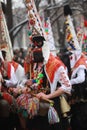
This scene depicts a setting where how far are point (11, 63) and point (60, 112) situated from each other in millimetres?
1346

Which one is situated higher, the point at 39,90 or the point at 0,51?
the point at 0,51

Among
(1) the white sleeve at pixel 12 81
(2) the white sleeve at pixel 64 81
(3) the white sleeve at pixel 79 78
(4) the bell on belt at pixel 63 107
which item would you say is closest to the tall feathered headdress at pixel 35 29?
(2) the white sleeve at pixel 64 81

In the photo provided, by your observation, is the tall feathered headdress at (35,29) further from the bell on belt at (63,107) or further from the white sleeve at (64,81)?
the bell on belt at (63,107)

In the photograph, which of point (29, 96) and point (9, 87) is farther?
point (9, 87)

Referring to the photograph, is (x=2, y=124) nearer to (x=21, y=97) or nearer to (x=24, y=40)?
(x=21, y=97)

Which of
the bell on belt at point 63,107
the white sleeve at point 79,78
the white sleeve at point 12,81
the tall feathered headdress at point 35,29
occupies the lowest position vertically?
the bell on belt at point 63,107

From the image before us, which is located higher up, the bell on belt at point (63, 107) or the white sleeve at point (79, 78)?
the white sleeve at point (79, 78)

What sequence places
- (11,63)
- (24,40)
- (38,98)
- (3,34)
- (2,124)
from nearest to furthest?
(38,98) < (2,124) < (11,63) < (3,34) < (24,40)

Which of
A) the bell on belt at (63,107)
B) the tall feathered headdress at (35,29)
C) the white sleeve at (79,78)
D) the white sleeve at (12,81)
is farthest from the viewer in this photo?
the white sleeve at (79,78)

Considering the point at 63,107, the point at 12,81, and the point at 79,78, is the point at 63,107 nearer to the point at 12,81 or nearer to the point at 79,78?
the point at 12,81

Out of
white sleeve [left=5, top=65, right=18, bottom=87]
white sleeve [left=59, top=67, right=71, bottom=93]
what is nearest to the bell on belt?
white sleeve [left=59, top=67, right=71, bottom=93]

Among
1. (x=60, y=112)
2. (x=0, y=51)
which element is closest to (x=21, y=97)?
(x=60, y=112)

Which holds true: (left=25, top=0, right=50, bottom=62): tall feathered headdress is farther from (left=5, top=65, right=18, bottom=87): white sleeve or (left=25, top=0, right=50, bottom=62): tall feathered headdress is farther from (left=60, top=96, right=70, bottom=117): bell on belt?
(left=5, top=65, right=18, bottom=87): white sleeve

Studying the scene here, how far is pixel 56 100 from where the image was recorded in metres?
6.01
